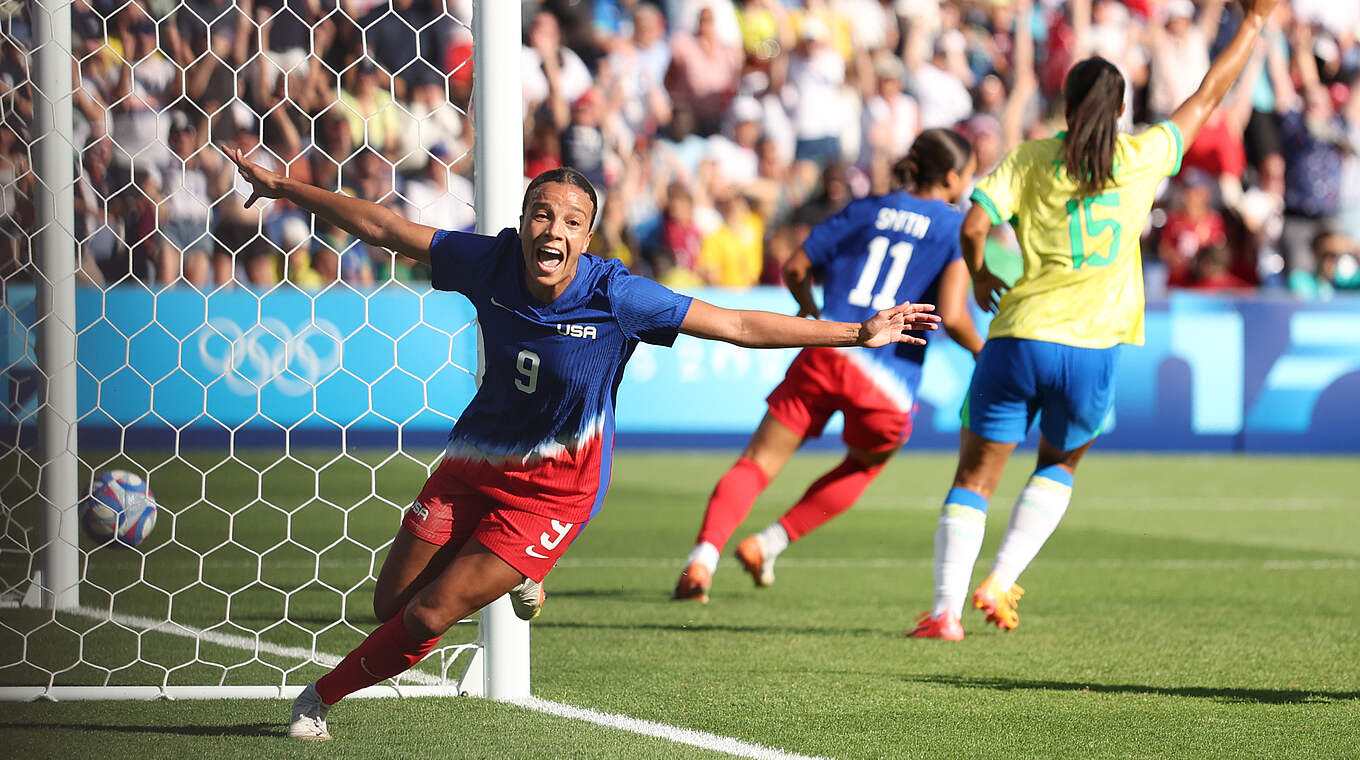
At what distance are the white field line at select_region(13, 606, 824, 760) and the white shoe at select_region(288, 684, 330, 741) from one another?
2.11 feet

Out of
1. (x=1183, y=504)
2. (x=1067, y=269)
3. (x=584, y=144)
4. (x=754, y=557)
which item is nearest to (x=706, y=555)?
(x=754, y=557)

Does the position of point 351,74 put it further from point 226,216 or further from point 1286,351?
point 1286,351

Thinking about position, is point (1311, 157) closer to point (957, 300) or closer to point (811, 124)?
point (811, 124)

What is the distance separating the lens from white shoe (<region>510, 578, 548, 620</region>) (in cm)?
420

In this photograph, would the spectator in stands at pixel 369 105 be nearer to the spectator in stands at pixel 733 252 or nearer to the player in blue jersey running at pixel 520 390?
the player in blue jersey running at pixel 520 390

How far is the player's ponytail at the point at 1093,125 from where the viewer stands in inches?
210

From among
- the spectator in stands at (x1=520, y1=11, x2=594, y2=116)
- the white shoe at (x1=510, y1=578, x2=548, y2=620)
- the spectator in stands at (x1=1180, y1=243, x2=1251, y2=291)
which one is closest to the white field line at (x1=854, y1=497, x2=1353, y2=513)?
the spectator in stands at (x1=1180, y1=243, x2=1251, y2=291)

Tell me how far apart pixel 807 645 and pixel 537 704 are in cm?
138

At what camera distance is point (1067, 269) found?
543 cm

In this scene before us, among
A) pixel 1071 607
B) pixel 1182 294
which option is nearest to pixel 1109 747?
pixel 1071 607

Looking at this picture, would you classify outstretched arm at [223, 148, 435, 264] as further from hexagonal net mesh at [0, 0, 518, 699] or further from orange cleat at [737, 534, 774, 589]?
orange cleat at [737, 534, 774, 589]

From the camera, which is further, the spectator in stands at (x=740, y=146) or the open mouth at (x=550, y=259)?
the spectator in stands at (x=740, y=146)

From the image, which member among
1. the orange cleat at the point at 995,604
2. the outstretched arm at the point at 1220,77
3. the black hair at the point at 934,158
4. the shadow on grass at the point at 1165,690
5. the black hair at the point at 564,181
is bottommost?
the shadow on grass at the point at 1165,690

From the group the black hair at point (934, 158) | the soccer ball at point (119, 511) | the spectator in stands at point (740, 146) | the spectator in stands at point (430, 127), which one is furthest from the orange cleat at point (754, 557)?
the spectator in stands at point (740, 146)
